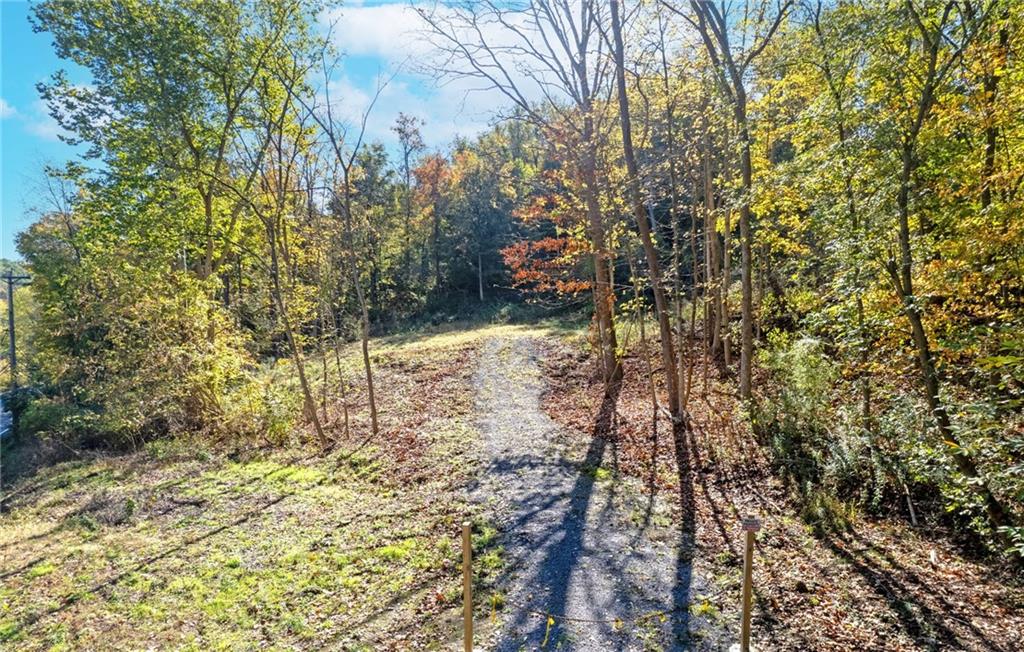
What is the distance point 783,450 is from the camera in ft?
26.6

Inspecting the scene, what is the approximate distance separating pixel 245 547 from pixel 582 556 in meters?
4.52

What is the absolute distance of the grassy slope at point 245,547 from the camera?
5156mm

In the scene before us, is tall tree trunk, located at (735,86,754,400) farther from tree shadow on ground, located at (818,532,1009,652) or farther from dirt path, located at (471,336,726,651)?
tree shadow on ground, located at (818,532,1009,652)

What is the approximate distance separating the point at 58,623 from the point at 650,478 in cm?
767

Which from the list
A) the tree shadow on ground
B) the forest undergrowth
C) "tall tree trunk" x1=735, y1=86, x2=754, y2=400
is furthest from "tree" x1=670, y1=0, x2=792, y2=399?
the tree shadow on ground

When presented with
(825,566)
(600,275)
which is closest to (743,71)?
(600,275)

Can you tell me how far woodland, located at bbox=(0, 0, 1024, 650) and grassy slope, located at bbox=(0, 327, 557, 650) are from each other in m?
0.12

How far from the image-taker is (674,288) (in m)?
10.2

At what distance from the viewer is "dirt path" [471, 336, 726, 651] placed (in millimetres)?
4734

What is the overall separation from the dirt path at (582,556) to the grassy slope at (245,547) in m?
0.68

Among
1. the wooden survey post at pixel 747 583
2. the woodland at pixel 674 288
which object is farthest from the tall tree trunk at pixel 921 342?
the wooden survey post at pixel 747 583

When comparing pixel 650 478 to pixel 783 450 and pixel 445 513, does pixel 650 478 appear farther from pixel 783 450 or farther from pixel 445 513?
pixel 445 513

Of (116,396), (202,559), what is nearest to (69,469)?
(116,396)

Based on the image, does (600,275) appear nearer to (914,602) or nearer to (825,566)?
(825,566)
